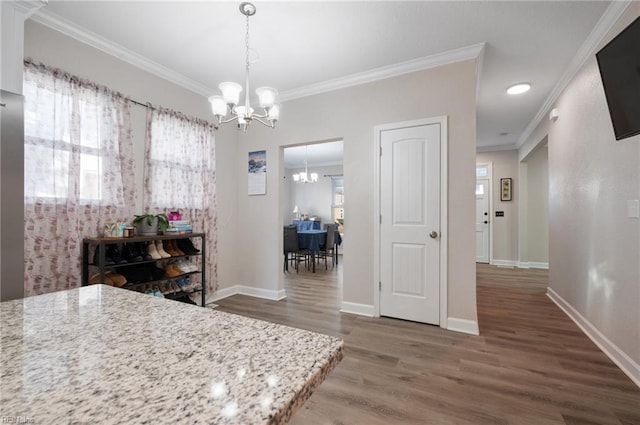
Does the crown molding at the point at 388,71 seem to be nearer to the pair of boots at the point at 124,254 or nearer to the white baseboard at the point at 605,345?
the pair of boots at the point at 124,254

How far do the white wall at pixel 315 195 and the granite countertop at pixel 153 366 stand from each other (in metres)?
7.70

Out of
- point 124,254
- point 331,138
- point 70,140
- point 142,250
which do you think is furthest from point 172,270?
point 331,138

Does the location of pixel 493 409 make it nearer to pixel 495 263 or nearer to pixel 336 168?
pixel 495 263

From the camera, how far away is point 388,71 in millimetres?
3012

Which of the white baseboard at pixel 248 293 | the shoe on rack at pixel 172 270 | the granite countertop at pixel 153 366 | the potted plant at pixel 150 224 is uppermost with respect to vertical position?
the potted plant at pixel 150 224

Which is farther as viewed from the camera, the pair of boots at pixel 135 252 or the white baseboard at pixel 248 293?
the white baseboard at pixel 248 293

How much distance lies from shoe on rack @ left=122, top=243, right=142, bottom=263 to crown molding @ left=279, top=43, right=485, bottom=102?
8.08ft

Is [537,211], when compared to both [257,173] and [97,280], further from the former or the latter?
[97,280]

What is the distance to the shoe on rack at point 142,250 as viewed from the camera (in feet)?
8.71

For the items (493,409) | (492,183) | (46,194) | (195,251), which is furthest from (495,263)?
(46,194)

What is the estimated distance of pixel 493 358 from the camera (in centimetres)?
220

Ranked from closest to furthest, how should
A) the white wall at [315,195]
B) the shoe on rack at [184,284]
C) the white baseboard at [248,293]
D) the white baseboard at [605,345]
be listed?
the white baseboard at [605,345], the shoe on rack at [184,284], the white baseboard at [248,293], the white wall at [315,195]

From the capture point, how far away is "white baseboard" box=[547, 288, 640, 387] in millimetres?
1929

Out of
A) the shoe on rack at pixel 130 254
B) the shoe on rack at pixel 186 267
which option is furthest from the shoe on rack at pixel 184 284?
the shoe on rack at pixel 130 254
